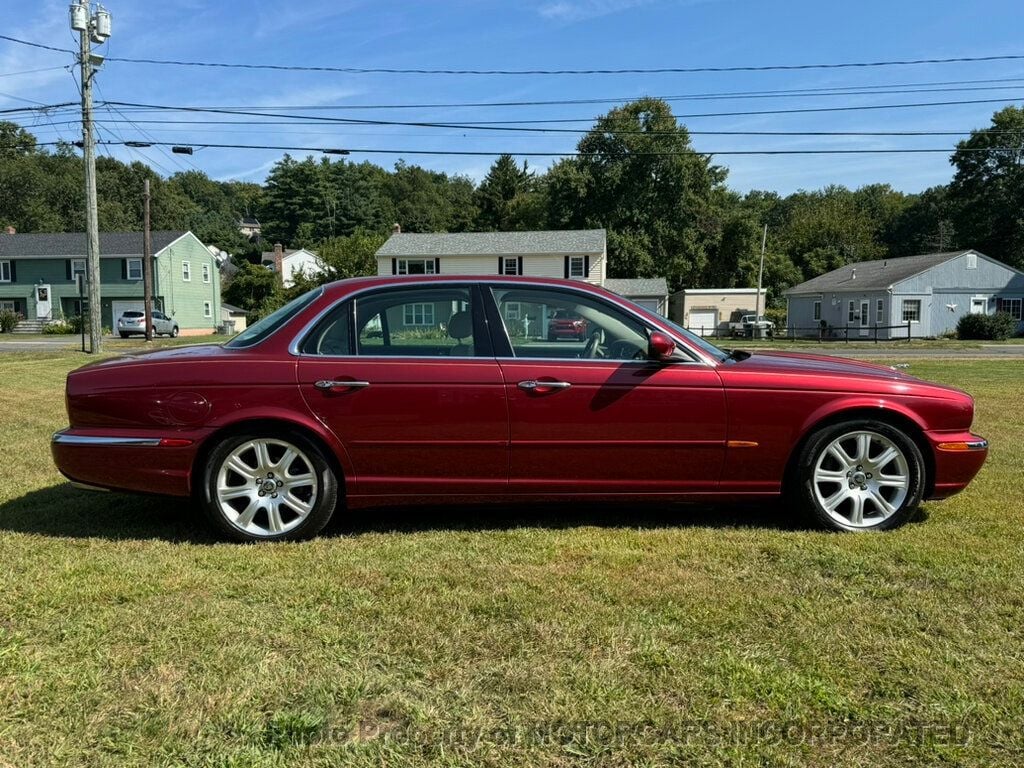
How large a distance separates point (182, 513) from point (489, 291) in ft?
8.30

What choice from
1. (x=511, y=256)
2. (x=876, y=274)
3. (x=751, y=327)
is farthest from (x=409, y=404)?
(x=876, y=274)

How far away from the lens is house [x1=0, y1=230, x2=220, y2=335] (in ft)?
153

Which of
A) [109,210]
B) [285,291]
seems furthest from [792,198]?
[109,210]

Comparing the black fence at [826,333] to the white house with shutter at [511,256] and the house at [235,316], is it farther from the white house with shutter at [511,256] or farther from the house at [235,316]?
the house at [235,316]

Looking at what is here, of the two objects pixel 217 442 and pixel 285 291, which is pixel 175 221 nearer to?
pixel 285 291

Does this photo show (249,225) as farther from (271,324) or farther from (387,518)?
(387,518)

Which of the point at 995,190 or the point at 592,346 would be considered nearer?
the point at 592,346

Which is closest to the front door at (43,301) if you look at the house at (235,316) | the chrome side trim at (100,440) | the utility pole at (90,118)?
the house at (235,316)

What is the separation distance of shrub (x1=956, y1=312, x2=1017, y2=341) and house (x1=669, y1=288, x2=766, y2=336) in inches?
567

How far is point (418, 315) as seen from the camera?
173 inches

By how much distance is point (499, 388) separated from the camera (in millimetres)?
4125

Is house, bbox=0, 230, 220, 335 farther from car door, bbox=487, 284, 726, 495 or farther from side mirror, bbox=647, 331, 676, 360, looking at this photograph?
side mirror, bbox=647, 331, 676, 360

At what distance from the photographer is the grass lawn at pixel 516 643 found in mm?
2281

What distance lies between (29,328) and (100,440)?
4825 cm
